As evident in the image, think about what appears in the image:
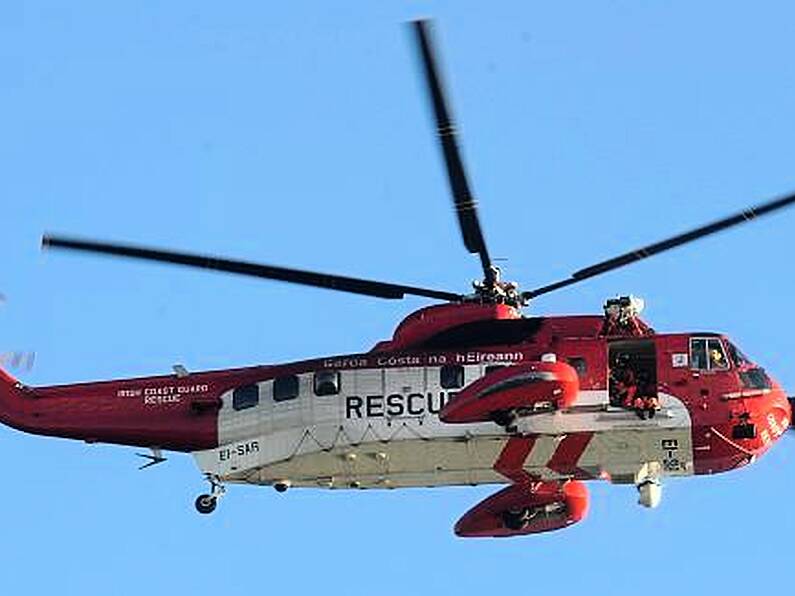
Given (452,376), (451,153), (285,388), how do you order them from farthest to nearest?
(285,388), (452,376), (451,153)

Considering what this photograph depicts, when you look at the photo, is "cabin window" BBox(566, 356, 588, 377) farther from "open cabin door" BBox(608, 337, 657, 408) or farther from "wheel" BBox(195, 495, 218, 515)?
"wheel" BBox(195, 495, 218, 515)

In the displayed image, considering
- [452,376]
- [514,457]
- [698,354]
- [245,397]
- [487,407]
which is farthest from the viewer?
[245,397]

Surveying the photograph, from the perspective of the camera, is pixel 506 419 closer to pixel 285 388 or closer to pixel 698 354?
pixel 698 354

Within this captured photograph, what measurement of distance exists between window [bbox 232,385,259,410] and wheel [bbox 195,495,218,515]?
5.40 ft

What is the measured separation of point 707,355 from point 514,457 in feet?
12.4

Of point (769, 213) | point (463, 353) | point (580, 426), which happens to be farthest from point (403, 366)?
point (769, 213)

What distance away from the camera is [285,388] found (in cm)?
3256

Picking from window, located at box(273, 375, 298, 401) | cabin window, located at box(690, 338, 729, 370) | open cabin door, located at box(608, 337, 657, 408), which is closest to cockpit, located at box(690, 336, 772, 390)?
cabin window, located at box(690, 338, 729, 370)

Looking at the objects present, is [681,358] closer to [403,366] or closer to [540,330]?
[540,330]

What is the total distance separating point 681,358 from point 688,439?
144 cm

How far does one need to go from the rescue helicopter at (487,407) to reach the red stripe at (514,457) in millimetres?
24

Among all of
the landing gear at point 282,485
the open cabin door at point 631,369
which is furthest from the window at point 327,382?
the open cabin door at point 631,369

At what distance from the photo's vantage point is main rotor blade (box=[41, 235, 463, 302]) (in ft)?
103

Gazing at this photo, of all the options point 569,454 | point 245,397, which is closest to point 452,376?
point 569,454
